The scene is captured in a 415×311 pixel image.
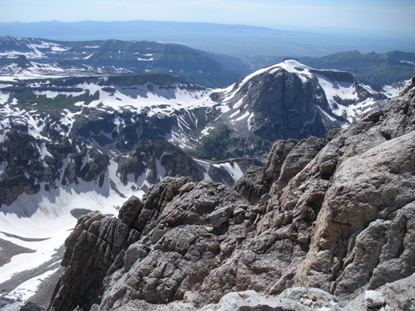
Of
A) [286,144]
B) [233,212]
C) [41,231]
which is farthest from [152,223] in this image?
[41,231]

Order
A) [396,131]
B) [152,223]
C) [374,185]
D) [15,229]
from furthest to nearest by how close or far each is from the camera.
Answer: [15,229] < [152,223] < [396,131] < [374,185]

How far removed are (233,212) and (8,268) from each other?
120687 mm

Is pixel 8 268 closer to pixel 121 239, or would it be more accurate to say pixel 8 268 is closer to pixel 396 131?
pixel 121 239

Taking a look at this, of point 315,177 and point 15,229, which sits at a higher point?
point 315,177

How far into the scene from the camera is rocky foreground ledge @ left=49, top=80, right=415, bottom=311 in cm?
2341

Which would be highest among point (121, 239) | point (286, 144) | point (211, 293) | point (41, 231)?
point (286, 144)

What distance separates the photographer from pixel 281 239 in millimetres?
33750

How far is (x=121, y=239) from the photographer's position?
55250mm

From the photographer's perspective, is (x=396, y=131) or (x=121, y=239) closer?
(x=396, y=131)

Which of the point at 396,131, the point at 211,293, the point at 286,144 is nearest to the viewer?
the point at 396,131

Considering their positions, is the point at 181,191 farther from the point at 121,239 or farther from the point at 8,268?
the point at 8,268

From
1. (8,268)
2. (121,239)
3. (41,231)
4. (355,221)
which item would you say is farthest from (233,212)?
(41,231)

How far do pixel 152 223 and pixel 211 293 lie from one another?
21154mm

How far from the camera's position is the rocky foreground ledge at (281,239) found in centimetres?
2341
